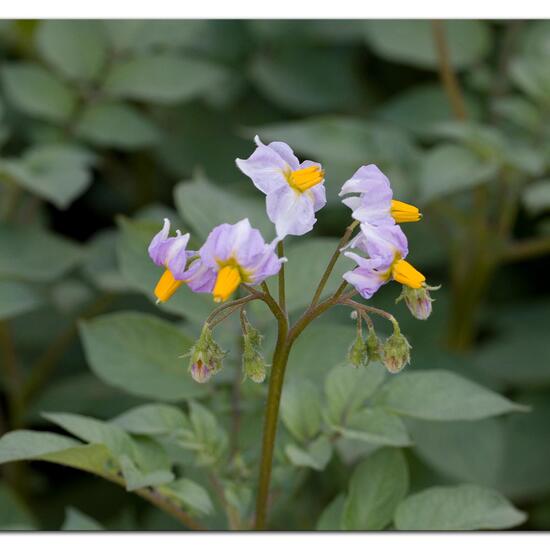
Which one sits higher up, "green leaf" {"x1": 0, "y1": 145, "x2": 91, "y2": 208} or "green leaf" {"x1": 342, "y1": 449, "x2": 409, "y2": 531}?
"green leaf" {"x1": 0, "y1": 145, "x2": 91, "y2": 208}

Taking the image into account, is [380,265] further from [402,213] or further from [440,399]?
[440,399]

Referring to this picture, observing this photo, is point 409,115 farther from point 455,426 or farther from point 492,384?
point 455,426

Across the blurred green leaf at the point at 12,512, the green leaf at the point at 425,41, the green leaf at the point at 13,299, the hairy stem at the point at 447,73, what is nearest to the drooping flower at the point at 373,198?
the green leaf at the point at 13,299

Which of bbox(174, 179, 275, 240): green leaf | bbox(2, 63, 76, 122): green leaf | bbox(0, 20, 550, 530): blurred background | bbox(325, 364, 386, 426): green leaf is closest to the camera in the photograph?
bbox(325, 364, 386, 426): green leaf

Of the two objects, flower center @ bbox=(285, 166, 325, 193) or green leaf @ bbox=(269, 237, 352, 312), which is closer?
flower center @ bbox=(285, 166, 325, 193)

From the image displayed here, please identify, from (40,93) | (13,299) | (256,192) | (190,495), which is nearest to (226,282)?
(190,495)

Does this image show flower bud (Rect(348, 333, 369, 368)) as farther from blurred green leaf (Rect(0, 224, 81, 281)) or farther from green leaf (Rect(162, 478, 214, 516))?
blurred green leaf (Rect(0, 224, 81, 281))

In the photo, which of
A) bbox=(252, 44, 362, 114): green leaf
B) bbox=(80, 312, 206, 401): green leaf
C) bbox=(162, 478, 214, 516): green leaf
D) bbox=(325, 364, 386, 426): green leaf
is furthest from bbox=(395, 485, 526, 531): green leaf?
bbox=(252, 44, 362, 114): green leaf
